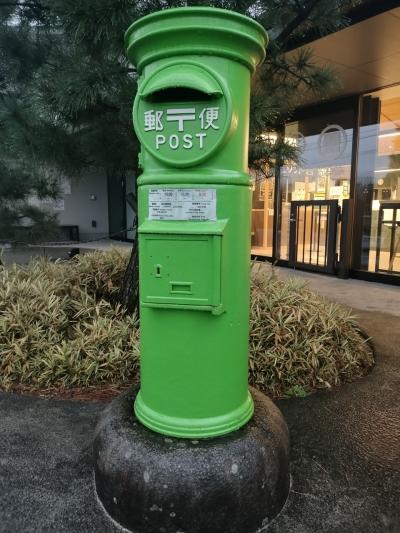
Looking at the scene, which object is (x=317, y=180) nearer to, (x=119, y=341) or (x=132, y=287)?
(x=132, y=287)

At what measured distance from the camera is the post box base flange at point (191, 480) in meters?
1.63

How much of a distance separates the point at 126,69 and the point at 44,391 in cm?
261

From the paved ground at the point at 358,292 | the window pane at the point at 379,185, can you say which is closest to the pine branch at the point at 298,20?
the paved ground at the point at 358,292

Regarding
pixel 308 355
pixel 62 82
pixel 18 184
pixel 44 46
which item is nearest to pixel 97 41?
pixel 62 82

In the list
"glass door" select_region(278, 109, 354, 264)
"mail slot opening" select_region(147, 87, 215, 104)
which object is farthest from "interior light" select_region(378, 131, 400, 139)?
"mail slot opening" select_region(147, 87, 215, 104)

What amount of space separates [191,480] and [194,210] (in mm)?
1097

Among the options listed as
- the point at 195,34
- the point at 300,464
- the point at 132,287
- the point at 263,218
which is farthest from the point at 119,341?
the point at 263,218

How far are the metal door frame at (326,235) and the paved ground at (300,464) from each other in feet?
15.5

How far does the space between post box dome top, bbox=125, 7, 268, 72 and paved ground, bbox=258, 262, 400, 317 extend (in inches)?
141

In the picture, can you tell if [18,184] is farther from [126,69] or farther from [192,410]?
[192,410]

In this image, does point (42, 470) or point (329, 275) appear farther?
point (329, 275)

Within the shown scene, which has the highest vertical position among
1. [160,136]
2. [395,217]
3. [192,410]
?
[160,136]

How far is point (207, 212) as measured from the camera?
1.66 meters

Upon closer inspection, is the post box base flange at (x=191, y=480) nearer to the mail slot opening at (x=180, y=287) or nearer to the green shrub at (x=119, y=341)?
the mail slot opening at (x=180, y=287)
